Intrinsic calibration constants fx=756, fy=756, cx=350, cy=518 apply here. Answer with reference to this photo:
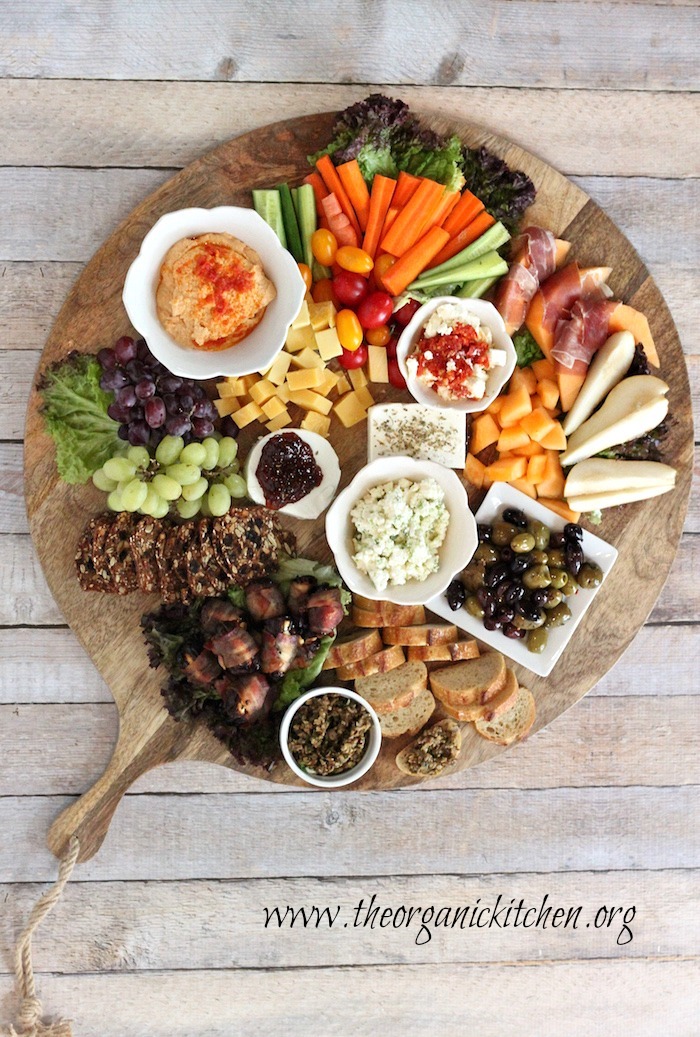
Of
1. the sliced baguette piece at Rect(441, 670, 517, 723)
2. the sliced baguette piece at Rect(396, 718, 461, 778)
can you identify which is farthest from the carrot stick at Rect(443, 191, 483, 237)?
the sliced baguette piece at Rect(396, 718, 461, 778)

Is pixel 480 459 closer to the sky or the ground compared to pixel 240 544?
closer to the sky

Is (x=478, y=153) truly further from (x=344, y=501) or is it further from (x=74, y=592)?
(x=74, y=592)

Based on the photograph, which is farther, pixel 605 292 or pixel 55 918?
pixel 55 918

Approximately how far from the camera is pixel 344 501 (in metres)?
2.45

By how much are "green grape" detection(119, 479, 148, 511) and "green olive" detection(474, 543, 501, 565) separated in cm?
111

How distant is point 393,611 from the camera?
2.54 metres

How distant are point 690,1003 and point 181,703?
233 cm

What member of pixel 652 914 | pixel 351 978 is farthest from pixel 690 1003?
pixel 351 978

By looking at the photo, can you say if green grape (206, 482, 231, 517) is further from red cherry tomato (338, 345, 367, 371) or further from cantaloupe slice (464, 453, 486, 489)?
cantaloupe slice (464, 453, 486, 489)

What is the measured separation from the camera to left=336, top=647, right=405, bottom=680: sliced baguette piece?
2525 mm

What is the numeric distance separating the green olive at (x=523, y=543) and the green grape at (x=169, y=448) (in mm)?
1141

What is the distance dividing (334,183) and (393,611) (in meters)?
1.44

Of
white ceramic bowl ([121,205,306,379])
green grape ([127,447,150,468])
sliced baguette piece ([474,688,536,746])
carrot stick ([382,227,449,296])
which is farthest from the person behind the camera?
sliced baguette piece ([474,688,536,746])

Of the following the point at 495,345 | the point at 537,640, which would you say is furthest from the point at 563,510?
the point at 495,345
